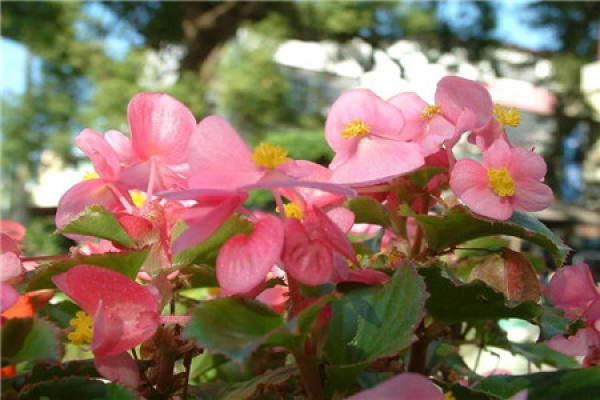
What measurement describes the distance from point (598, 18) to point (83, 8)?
278 inches

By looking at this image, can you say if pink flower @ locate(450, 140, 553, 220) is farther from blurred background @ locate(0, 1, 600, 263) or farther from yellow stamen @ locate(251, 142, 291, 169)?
blurred background @ locate(0, 1, 600, 263)

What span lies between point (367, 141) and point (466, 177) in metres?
0.06

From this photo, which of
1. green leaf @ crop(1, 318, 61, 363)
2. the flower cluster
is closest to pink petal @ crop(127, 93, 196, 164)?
the flower cluster

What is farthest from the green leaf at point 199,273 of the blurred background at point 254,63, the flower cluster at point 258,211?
the blurred background at point 254,63

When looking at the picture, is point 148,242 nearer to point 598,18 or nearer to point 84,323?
point 84,323

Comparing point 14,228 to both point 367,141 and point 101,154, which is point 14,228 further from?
point 367,141

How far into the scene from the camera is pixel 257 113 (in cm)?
888

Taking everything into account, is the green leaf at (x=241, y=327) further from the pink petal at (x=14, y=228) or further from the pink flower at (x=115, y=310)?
the pink petal at (x=14, y=228)

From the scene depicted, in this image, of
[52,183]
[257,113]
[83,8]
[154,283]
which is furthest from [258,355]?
[52,183]

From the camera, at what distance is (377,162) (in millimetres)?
298

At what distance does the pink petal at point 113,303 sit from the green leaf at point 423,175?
6.2 inches

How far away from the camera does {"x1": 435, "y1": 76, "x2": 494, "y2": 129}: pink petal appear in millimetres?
350

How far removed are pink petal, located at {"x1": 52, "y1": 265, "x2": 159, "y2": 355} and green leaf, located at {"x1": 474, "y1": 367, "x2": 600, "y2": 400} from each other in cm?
20

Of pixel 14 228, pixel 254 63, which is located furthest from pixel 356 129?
pixel 254 63
